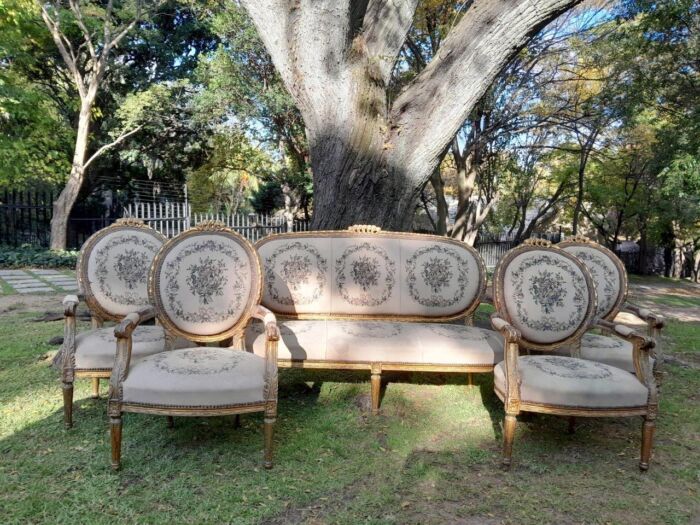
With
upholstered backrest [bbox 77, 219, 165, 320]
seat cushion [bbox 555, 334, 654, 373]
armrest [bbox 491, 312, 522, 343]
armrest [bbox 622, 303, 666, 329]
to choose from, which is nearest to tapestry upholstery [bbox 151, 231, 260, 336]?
upholstered backrest [bbox 77, 219, 165, 320]

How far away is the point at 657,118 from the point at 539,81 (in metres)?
3.33

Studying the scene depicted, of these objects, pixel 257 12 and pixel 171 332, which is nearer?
pixel 171 332

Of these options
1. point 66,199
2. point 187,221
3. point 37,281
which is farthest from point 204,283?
point 66,199

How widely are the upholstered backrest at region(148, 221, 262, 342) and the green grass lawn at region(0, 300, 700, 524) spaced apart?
1.88 ft

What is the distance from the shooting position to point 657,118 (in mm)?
A: 10570

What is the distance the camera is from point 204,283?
2.67 m

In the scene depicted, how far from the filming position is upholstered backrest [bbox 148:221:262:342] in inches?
104

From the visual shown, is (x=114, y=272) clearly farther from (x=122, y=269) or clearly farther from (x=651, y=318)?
(x=651, y=318)

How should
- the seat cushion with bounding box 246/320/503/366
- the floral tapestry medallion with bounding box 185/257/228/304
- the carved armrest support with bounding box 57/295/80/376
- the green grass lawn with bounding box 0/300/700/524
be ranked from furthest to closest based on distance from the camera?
the seat cushion with bounding box 246/320/503/366, the floral tapestry medallion with bounding box 185/257/228/304, the carved armrest support with bounding box 57/295/80/376, the green grass lawn with bounding box 0/300/700/524

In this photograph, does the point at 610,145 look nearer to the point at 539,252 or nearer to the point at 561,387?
the point at 539,252

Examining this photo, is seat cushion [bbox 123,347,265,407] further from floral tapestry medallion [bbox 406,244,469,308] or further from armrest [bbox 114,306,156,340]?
floral tapestry medallion [bbox 406,244,469,308]

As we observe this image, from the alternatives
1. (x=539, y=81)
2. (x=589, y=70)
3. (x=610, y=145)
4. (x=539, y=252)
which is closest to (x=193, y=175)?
(x=539, y=81)

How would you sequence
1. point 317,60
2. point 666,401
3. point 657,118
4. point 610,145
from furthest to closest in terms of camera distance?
point 610,145 → point 657,118 → point 317,60 → point 666,401

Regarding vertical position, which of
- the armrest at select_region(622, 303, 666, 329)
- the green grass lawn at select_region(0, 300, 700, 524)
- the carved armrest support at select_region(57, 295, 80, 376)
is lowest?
the green grass lawn at select_region(0, 300, 700, 524)
